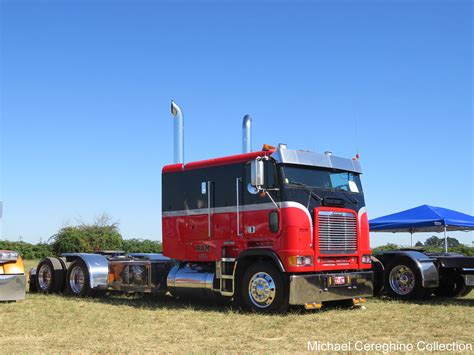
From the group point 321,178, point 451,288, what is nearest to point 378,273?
point 451,288

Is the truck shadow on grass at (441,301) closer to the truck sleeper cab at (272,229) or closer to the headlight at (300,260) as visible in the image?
the truck sleeper cab at (272,229)

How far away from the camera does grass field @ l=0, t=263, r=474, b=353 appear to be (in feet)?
24.2

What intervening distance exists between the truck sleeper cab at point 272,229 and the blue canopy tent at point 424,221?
649 cm

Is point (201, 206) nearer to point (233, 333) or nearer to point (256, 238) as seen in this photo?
point (256, 238)

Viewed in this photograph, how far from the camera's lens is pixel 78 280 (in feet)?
45.6

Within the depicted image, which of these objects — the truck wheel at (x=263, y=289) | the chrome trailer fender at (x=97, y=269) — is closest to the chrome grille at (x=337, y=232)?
the truck wheel at (x=263, y=289)

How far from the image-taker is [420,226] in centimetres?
1750

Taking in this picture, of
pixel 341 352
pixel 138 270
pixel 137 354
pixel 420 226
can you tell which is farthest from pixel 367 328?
pixel 420 226

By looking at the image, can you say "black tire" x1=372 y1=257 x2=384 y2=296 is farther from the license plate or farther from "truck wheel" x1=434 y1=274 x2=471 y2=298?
the license plate

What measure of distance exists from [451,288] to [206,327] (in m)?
6.98

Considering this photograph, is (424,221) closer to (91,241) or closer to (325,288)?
(325,288)

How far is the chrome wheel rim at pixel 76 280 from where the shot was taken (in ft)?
45.0

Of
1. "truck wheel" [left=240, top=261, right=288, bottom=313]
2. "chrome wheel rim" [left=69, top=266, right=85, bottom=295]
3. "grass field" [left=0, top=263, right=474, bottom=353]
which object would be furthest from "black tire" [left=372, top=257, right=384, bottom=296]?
"chrome wheel rim" [left=69, top=266, right=85, bottom=295]

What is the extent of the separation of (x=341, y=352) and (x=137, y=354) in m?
2.32
